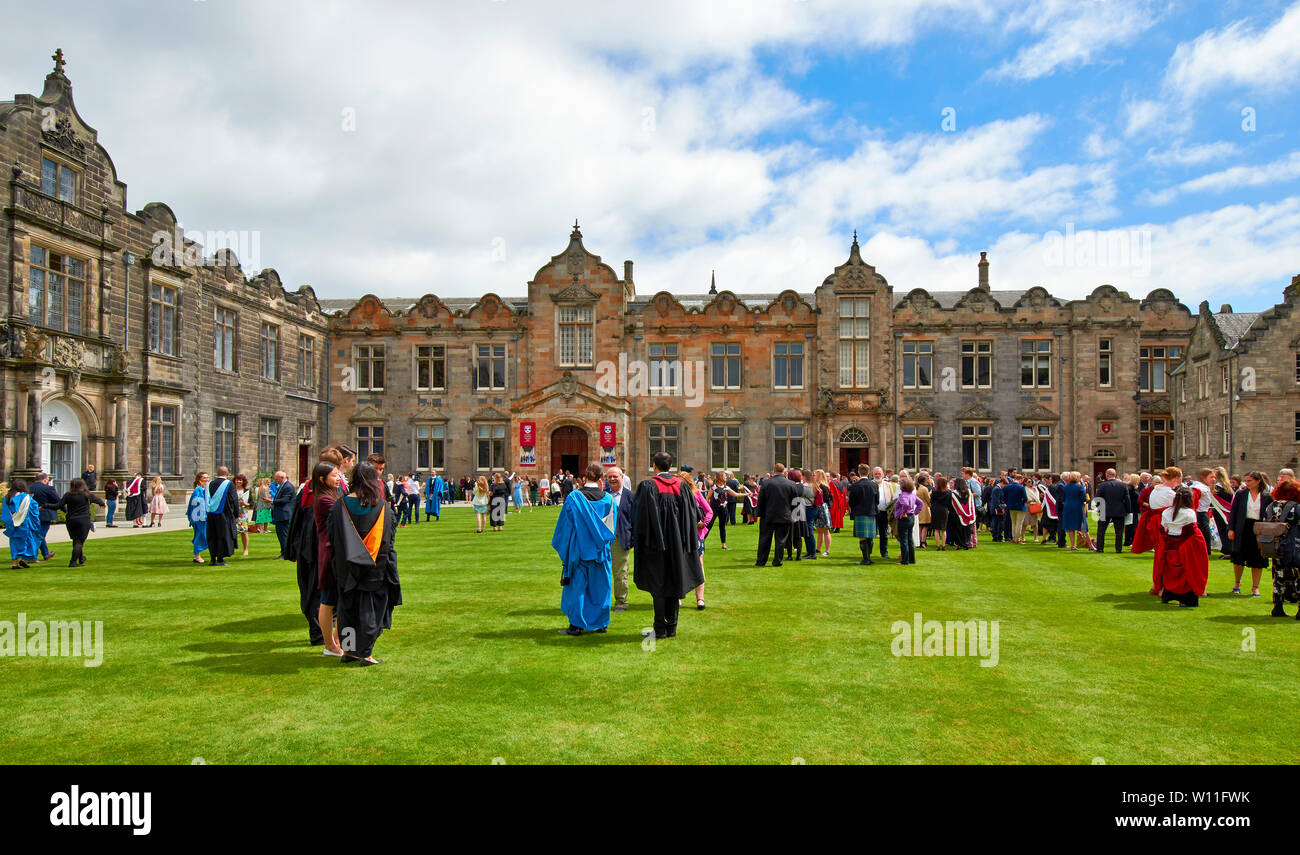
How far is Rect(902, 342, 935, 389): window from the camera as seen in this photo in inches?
1684

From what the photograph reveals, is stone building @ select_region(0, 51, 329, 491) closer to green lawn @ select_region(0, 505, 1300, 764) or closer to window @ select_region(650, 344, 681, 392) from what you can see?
green lawn @ select_region(0, 505, 1300, 764)

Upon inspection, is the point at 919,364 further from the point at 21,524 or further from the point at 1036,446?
the point at 21,524

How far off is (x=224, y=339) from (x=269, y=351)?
376 centimetres

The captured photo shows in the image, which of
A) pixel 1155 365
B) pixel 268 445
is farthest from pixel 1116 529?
pixel 268 445

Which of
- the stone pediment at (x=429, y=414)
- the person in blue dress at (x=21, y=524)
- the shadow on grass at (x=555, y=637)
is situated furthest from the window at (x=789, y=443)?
the shadow on grass at (x=555, y=637)

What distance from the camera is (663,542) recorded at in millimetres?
9578

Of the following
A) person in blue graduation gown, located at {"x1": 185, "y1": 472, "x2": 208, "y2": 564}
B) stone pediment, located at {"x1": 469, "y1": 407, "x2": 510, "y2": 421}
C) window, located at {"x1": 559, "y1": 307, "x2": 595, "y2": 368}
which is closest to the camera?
person in blue graduation gown, located at {"x1": 185, "y1": 472, "x2": 208, "y2": 564}

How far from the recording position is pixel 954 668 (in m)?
8.11

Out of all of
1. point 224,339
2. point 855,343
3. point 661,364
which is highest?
point 855,343

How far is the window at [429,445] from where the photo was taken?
147 ft

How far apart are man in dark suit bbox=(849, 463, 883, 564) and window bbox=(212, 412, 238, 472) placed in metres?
27.1

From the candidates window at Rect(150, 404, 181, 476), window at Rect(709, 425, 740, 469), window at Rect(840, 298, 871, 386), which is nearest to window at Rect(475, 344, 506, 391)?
window at Rect(709, 425, 740, 469)

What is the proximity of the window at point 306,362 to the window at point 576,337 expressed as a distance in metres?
12.8
